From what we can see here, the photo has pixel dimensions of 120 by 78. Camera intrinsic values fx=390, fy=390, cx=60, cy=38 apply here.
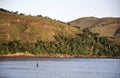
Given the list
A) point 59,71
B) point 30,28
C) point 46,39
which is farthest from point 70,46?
point 59,71

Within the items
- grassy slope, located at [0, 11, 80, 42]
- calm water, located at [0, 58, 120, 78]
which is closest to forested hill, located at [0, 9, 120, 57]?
grassy slope, located at [0, 11, 80, 42]

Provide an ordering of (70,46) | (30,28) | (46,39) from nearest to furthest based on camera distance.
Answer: (70,46) < (46,39) < (30,28)

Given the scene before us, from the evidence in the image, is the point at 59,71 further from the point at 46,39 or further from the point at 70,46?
the point at 46,39

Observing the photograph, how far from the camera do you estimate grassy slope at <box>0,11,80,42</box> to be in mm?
140750

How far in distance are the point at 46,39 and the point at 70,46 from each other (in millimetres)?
9605

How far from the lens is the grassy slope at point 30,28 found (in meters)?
141

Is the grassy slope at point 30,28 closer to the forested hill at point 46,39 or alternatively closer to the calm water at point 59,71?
the forested hill at point 46,39

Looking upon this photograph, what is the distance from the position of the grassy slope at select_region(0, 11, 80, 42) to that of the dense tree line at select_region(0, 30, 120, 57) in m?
4.27

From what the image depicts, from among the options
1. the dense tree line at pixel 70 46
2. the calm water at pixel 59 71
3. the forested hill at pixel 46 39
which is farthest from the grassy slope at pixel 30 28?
the calm water at pixel 59 71

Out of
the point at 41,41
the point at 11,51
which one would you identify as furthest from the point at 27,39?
the point at 11,51

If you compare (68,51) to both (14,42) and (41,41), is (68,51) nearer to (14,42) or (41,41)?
(41,41)

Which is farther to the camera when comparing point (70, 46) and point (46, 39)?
point (46, 39)

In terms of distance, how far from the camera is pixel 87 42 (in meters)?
149

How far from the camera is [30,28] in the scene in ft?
485
